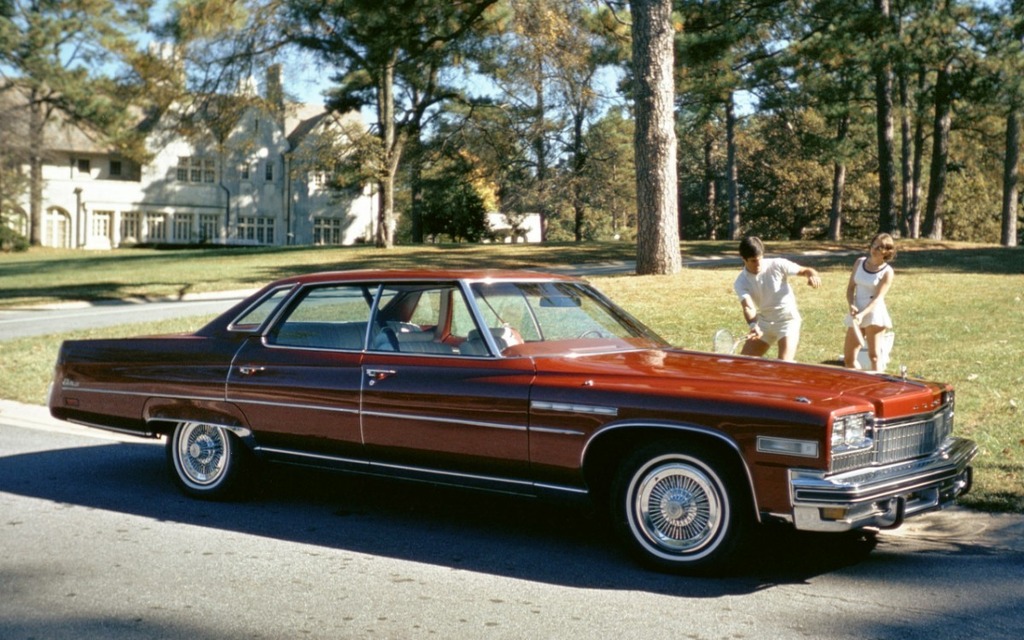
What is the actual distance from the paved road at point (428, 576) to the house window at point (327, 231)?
61560mm

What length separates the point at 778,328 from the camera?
9.57 m

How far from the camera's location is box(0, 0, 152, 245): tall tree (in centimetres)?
5119

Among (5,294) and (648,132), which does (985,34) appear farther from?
(5,294)

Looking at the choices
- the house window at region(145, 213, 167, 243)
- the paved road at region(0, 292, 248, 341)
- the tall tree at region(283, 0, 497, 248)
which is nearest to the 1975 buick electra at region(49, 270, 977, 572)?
the paved road at region(0, 292, 248, 341)

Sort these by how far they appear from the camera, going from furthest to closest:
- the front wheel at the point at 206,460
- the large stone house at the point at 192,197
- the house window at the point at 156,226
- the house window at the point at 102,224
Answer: the house window at the point at 156,226, the house window at the point at 102,224, the large stone house at the point at 192,197, the front wheel at the point at 206,460

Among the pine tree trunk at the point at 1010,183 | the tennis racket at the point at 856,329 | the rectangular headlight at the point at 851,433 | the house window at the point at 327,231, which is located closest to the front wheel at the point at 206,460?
the rectangular headlight at the point at 851,433

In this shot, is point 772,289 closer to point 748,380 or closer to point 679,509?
point 748,380

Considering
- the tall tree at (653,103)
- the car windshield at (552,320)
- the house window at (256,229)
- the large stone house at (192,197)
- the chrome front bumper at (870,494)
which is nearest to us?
the chrome front bumper at (870,494)

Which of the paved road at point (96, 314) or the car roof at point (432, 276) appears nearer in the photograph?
the car roof at point (432, 276)

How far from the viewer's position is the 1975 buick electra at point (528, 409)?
5.29m

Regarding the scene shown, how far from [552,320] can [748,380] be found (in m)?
1.38

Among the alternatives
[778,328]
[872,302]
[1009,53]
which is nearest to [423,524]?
[778,328]

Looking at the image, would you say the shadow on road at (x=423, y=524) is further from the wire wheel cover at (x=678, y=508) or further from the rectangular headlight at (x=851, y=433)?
the rectangular headlight at (x=851, y=433)

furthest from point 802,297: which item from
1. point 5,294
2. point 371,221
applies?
point 371,221
